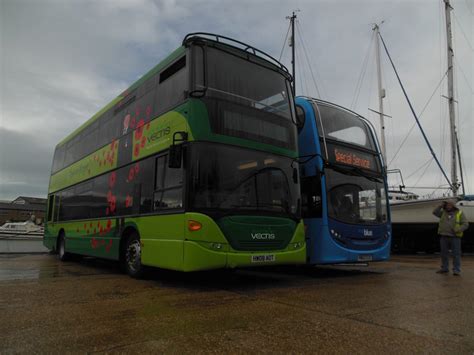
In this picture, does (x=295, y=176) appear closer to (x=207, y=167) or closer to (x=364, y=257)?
(x=207, y=167)

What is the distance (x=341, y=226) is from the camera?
7.91 m

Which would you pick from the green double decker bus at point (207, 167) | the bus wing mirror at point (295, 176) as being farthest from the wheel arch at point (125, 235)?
the bus wing mirror at point (295, 176)

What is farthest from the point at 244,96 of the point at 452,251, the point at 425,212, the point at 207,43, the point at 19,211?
the point at 19,211

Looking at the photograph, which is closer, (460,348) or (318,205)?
(460,348)

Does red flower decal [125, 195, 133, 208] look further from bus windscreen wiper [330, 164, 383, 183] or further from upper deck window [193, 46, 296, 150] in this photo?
bus windscreen wiper [330, 164, 383, 183]

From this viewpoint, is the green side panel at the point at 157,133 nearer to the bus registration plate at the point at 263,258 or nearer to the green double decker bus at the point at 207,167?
the green double decker bus at the point at 207,167

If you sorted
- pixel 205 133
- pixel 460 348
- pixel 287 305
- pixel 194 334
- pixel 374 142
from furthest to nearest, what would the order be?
pixel 374 142 → pixel 205 133 → pixel 287 305 → pixel 194 334 → pixel 460 348

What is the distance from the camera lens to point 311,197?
8.06m

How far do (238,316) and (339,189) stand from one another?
4543 millimetres

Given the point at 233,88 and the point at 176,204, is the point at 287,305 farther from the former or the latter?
the point at 233,88

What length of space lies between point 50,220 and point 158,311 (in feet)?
35.7

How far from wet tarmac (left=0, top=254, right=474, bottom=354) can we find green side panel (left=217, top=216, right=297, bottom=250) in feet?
2.44

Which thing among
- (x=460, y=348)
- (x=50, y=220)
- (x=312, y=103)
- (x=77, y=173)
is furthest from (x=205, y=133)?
(x=50, y=220)

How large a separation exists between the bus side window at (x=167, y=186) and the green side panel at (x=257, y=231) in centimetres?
86
